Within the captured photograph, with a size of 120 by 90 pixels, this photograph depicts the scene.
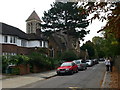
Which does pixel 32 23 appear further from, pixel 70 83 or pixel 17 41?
pixel 70 83

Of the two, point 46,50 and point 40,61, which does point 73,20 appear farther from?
point 40,61

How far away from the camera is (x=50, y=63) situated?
31.5m

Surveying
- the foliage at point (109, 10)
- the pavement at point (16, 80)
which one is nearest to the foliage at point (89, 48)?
the pavement at point (16, 80)

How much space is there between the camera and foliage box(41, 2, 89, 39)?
45188 mm

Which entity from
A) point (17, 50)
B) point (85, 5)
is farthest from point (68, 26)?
point (85, 5)

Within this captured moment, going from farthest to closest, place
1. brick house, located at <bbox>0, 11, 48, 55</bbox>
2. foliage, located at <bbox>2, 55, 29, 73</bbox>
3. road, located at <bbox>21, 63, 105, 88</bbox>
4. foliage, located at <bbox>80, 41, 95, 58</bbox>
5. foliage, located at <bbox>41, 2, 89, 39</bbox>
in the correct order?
foliage, located at <bbox>80, 41, 95, 58</bbox> → foliage, located at <bbox>41, 2, 89, 39</bbox> → brick house, located at <bbox>0, 11, 48, 55</bbox> → foliage, located at <bbox>2, 55, 29, 73</bbox> → road, located at <bbox>21, 63, 105, 88</bbox>

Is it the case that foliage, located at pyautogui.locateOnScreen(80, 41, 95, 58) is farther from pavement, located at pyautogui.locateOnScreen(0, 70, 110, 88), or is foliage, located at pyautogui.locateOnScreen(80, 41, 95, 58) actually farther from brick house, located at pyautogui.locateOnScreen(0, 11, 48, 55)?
pavement, located at pyautogui.locateOnScreen(0, 70, 110, 88)

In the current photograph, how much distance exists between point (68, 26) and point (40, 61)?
1980 cm

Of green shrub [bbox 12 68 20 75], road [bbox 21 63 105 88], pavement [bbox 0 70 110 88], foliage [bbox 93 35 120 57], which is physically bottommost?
road [bbox 21 63 105 88]

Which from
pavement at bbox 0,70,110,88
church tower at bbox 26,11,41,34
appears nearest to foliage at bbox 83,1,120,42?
pavement at bbox 0,70,110,88

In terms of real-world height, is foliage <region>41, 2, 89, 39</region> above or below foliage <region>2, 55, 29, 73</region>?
above

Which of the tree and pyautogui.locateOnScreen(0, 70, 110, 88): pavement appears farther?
the tree

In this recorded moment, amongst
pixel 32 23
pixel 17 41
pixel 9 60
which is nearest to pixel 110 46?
pixel 9 60

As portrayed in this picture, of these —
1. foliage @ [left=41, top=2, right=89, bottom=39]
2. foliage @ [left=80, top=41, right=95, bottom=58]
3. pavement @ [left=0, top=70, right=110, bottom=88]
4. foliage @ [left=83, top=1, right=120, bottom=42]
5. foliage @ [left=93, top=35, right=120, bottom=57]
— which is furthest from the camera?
foliage @ [left=80, top=41, right=95, bottom=58]
